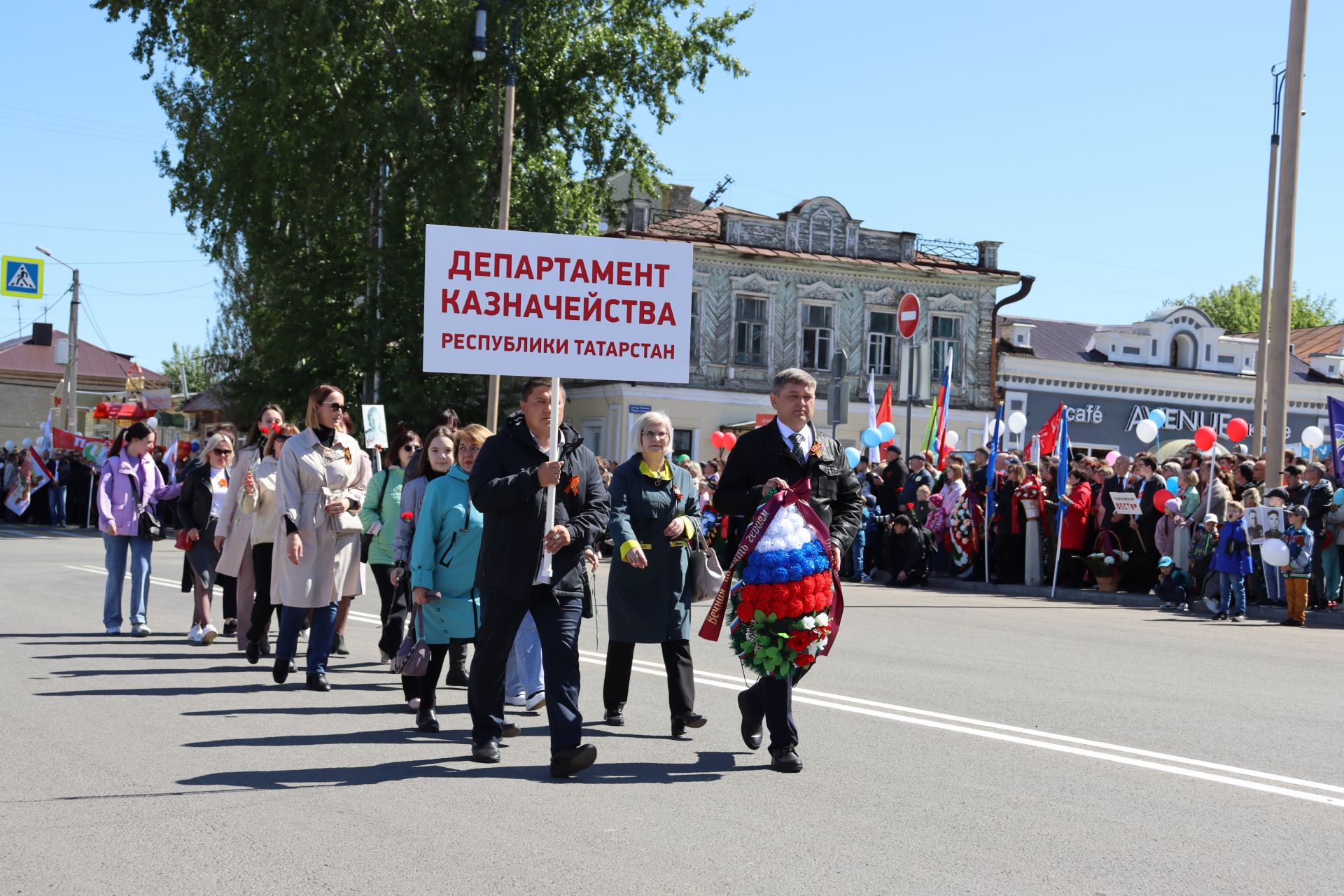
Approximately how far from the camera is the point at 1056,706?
984 centimetres

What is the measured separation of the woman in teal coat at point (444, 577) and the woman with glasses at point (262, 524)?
2374mm

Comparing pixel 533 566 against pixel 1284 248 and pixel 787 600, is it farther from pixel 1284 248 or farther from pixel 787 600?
pixel 1284 248

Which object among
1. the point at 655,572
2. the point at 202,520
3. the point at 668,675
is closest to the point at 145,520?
the point at 202,520

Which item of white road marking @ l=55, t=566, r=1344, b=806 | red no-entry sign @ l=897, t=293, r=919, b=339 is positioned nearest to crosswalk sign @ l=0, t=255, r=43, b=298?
red no-entry sign @ l=897, t=293, r=919, b=339

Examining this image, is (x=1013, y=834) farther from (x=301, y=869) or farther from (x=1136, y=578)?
(x=1136, y=578)

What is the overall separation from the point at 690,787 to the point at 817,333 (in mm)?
39954

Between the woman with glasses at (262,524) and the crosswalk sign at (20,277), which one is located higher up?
the crosswalk sign at (20,277)

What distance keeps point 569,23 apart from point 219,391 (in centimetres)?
1507

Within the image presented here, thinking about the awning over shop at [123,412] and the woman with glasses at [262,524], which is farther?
the awning over shop at [123,412]

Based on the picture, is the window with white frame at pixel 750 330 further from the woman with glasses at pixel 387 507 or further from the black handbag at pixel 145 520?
the woman with glasses at pixel 387 507

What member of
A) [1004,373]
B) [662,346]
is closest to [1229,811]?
[662,346]

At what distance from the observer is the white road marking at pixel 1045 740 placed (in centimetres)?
729

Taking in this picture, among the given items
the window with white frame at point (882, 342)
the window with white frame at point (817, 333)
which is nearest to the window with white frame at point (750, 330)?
the window with white frame at point (817, 333)

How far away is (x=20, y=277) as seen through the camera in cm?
4084
